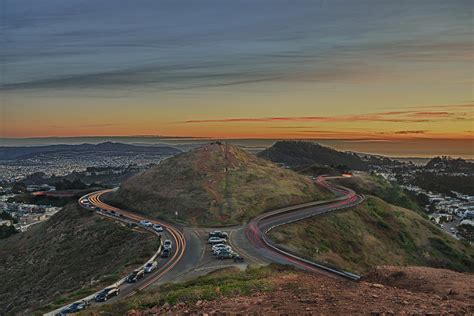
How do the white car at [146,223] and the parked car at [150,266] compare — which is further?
the white car at [146,223]

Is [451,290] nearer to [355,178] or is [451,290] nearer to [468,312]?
[468,312]

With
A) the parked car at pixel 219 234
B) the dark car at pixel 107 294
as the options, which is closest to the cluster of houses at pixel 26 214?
the parked car at pixel 219 234

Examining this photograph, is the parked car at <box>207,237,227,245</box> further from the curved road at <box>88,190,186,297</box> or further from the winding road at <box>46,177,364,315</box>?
the curved road at <box>88,190,186,297</box>

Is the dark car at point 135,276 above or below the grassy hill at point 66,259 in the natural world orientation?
above

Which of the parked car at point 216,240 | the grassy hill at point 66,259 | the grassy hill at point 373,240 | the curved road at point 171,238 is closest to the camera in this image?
the curved road at point 171,238

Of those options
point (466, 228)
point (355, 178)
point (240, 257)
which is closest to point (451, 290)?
point (240, 257)

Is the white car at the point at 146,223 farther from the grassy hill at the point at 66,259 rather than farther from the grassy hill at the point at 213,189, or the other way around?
the grassy hill at the point at 213,189
